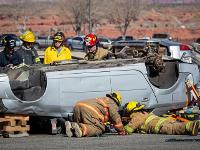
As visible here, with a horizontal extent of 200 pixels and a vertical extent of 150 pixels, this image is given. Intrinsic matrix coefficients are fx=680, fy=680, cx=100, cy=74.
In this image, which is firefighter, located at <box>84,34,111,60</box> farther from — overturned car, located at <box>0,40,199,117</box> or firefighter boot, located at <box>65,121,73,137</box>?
firefighter boot, located at <box>65,121,73,137</box>

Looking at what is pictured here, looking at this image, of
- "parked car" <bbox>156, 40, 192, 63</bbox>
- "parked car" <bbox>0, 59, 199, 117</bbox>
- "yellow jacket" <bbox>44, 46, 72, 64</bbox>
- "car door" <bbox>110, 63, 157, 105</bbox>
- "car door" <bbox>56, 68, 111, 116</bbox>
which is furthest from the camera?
"parked car" <bbox>156, 40, 192, 63</bbox>

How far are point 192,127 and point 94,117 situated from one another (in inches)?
69.4

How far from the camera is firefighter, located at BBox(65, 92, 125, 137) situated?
1214 centimetres

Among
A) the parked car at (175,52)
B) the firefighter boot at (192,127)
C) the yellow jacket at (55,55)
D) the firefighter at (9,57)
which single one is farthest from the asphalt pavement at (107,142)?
the parked car at (175,52)

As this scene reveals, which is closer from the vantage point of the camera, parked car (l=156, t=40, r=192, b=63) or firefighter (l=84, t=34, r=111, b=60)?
firefighter (l=84, t=34, r=111, b=60)

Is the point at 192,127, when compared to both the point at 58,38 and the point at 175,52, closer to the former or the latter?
the point at 58,38

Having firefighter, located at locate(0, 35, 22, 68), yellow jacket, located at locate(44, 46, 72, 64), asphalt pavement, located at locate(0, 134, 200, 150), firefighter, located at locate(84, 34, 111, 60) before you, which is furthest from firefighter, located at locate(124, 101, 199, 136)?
firefighter, located at locate(0, 35, 22, 68)

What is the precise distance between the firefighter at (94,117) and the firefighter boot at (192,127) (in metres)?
1.18

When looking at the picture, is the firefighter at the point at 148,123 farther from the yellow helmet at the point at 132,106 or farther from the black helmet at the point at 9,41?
the black helmet at the point at 9,41

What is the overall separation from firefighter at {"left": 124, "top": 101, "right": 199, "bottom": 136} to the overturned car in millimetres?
512

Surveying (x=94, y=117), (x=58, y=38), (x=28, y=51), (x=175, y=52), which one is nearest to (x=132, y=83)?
(x=94, y=117)

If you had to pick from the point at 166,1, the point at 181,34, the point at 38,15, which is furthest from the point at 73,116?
the point at 166,1

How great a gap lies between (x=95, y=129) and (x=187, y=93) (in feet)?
9.67

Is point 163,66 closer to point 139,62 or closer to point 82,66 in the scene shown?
point 139,62
